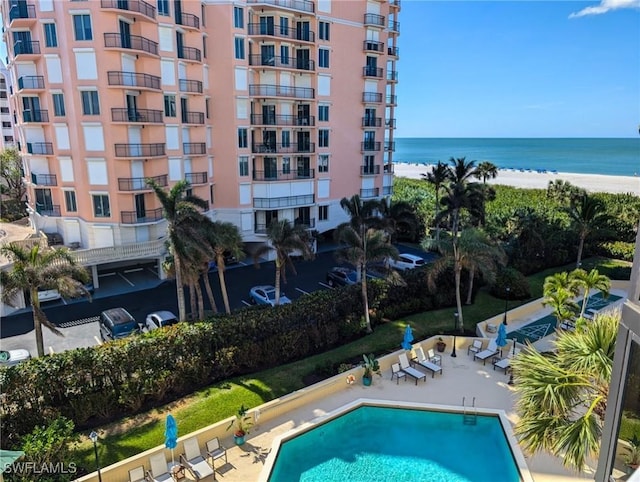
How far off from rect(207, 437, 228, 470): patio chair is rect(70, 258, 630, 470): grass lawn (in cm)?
165

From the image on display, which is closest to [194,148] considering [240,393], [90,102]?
[90,102]

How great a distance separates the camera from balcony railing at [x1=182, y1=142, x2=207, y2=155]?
33906 millimetres

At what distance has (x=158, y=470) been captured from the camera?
13852 mm

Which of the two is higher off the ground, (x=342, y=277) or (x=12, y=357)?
(x=342, y=277)

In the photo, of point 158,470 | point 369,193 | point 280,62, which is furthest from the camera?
point 369,193

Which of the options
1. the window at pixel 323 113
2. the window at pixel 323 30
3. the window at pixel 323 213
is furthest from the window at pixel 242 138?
the window at pixel 323 30

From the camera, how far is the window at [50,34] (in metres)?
29.0

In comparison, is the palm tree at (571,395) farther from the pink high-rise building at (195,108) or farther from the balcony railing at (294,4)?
the balcony railing at (294,4)

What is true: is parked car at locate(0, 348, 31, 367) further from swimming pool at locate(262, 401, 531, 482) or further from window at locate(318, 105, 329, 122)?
window at locate(318, 105, 329, 122)

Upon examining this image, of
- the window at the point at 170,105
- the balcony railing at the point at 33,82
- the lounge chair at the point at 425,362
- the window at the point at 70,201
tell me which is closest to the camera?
the lounge chair at the point at 425,362

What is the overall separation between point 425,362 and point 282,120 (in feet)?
78.4

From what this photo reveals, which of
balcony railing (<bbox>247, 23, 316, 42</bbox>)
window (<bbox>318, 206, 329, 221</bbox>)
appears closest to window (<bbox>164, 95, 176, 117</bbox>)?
balcony railing (<bbox>247, 23, 316, 42</bbox>)

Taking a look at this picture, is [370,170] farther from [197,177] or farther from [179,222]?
[179,222]

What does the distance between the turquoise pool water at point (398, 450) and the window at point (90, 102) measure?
80.4 feet
